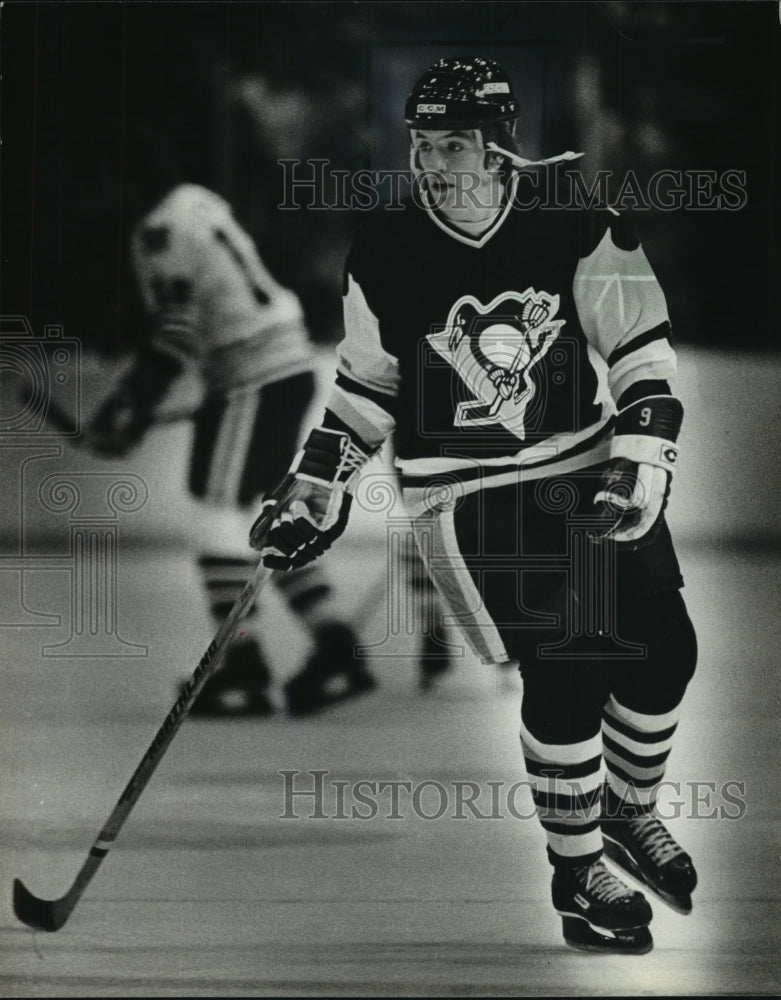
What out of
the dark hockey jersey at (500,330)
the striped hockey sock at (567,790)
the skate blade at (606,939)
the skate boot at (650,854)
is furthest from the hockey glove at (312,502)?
the skate blade at (606,939)

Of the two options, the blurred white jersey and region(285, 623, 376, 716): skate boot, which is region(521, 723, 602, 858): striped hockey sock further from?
the blurred white jersey

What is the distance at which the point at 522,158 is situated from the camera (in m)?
3.11

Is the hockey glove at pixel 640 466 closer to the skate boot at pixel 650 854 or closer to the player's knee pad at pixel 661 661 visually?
the player's knee pad at pixel 661 661

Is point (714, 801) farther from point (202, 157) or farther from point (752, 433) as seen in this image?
point (202, 157)

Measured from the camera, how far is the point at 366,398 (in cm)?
316

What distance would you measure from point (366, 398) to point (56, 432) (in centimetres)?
68

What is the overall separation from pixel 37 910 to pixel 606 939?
1254 millimetres

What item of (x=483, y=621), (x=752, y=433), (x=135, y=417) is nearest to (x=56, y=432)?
(x=135, y=417)

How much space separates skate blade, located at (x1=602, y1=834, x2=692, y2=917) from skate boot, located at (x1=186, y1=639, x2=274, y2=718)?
0.82m

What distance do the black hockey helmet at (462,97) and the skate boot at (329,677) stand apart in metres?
1.11

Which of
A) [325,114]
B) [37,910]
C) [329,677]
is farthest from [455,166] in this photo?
[37,910]

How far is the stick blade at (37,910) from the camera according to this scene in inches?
126

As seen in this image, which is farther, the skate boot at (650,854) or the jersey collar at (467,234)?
the skate boot at (650,854)

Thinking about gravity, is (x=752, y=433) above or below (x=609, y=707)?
above
